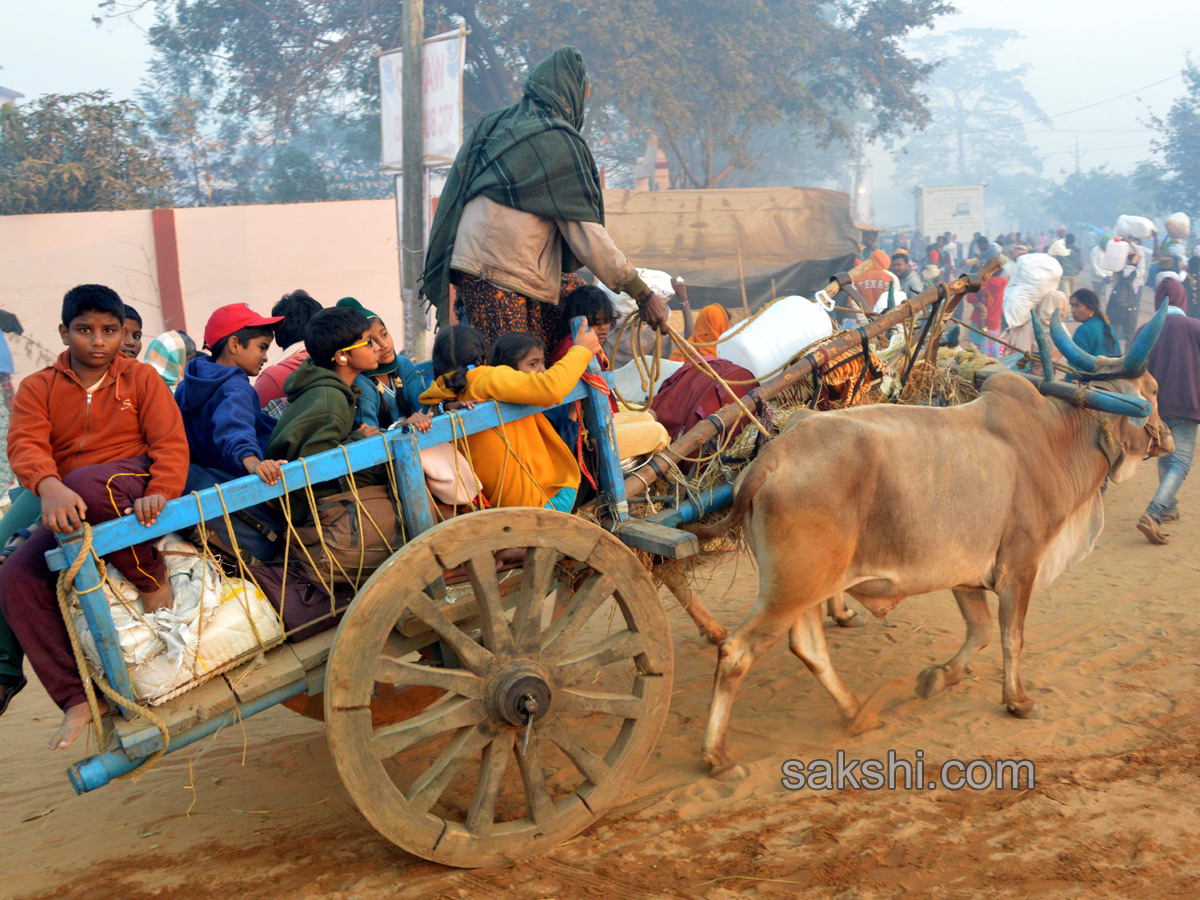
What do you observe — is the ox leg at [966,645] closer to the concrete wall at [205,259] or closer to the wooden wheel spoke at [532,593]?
the wooden wheel spoke at [532,593]

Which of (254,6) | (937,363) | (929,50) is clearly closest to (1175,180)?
(254,6)

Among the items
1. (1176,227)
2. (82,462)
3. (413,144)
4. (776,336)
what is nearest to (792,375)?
(776,336)

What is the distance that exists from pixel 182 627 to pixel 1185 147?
3602cm

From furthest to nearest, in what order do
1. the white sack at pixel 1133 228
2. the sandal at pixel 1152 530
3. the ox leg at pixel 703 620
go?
the white sack at pixel 1133 228 < the sandal at pixel 1152 530 < the ox leg at pixel 703 620

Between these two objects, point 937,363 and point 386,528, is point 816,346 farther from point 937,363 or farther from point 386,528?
point 386,528

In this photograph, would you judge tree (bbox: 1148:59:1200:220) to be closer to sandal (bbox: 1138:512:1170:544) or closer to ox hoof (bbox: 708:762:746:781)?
sandal (bbox: 1138:512:1170:544)

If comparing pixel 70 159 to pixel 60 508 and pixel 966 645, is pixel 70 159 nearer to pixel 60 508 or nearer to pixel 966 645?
Answer: pixel 60 508

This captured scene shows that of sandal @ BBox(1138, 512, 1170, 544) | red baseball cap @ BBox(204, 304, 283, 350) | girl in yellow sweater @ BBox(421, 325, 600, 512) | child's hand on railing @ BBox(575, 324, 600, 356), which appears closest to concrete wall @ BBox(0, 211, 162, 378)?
red baseball cap @ BBox(204, 304, 283, 350)

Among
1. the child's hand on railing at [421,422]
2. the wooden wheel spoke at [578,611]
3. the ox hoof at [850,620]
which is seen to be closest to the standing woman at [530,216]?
the child's hand on railing at [421,422]

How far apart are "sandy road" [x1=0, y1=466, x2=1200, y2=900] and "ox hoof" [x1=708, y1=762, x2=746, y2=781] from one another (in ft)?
0.19

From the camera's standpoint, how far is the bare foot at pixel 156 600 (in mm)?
2789

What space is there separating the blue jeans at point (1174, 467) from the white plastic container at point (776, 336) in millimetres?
3745

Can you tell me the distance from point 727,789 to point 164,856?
7.14ft

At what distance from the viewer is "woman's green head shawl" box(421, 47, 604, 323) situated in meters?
3.91
